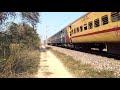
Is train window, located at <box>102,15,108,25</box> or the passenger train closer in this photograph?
the passenger train

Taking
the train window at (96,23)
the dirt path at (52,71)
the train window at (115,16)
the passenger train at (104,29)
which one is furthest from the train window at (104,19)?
the dirt path at (52,71)

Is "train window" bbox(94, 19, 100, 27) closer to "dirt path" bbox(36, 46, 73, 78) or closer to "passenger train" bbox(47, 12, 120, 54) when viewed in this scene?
"passenger train" bbox(47, 12, 120, 54)

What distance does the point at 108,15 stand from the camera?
13.4 m

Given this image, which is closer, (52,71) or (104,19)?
(52,71)

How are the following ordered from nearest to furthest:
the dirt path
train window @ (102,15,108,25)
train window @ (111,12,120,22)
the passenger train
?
1. the dirt path
2. train window @ (111,12,120,22)
3. the passenger train
4. train window @ (102,15,108,25)

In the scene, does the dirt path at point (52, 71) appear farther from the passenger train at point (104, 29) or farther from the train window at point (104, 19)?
the train window at point (104, 19)

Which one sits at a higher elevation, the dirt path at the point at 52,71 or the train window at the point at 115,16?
the train window at the point at 115,16

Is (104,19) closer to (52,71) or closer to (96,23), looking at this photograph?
(96,23)

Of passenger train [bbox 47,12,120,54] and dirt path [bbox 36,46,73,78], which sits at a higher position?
passenger train [bbox 47,12,120,54]

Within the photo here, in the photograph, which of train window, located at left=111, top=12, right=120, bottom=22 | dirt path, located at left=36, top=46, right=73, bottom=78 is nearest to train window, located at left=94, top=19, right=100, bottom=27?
train window, located at left=111, top=12, right=120, bottom=22

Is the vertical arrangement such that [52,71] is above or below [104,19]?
below

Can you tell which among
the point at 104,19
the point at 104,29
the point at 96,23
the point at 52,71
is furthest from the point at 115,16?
the point at 52,71

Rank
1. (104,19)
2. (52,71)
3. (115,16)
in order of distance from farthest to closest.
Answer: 1. (104,19)
2. (115,16)
3. (52,71)
